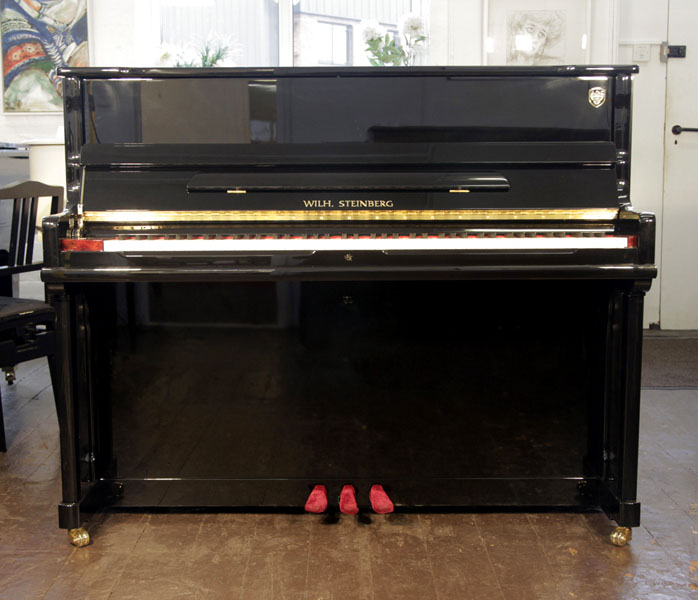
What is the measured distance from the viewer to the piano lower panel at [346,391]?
6.81 feet

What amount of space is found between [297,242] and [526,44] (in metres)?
3.47

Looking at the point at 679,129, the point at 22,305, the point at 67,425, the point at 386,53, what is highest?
the point at 386,53

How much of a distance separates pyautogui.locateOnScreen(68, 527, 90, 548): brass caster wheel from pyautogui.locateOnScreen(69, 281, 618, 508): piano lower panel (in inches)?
5.5

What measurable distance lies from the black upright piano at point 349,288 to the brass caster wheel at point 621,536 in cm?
5

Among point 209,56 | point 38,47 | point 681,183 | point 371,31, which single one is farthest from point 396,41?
point 38,47

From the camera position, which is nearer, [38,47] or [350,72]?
[350,72]

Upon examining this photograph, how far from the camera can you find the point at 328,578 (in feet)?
6.03

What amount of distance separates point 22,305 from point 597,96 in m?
1.91

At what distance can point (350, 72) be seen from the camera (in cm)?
199

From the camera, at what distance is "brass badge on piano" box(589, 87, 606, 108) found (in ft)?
6.56

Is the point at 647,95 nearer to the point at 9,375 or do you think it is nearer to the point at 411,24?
the point at 411,24

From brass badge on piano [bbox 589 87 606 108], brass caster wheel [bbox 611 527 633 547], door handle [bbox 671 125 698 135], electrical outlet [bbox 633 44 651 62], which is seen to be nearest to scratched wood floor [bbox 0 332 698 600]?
brass caster wheel [bbox 611 527 633 547]

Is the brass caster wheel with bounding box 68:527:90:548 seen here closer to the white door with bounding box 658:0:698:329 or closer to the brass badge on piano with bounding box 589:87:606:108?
the brass badge on piano with bounding box 589:87:606:108

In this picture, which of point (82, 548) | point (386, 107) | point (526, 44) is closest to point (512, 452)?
point (386, 107)
